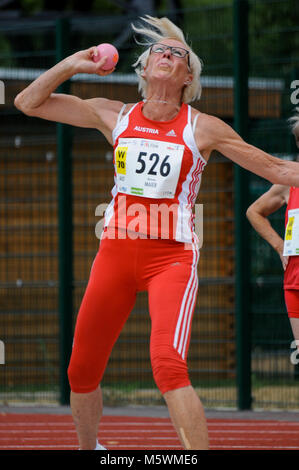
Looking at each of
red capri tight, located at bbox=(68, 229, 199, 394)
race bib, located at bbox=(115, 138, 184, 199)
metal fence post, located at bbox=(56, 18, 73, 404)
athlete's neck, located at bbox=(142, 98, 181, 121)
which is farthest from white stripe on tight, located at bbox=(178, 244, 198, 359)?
metal fence post, located at bbox=(56, 18, 73, 404)

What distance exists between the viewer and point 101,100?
6176mm

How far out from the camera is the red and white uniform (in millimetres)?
5750

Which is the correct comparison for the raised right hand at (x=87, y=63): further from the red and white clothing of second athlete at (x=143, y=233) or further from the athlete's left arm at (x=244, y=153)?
the athlete's left arm at (x=244, y=153)

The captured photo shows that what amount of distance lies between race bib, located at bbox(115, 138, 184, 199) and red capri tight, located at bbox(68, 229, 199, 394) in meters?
0.29

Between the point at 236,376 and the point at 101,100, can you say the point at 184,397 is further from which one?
the point at 236,376

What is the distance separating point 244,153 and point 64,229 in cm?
611

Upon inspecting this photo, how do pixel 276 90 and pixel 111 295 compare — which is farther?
pixel 276 90

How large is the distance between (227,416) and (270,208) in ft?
11.2

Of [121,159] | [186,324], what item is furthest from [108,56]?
[186,324]

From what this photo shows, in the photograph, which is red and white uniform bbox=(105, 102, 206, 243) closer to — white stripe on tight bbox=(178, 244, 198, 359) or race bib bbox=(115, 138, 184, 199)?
race bib bbox=(115, 138, 184, 199)

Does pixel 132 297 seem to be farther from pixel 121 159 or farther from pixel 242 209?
pixel 242 209

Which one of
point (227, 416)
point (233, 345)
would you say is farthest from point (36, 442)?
point (233, 345)

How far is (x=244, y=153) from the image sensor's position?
229 inches

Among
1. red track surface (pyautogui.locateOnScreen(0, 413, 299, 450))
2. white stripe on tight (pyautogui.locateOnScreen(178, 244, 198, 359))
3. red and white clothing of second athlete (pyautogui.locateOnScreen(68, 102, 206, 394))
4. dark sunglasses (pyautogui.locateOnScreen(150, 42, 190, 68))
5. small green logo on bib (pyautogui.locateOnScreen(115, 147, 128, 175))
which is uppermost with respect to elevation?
dark sunglasses (pyautogui.locateOnScreen(150, 42, 190, 68))
